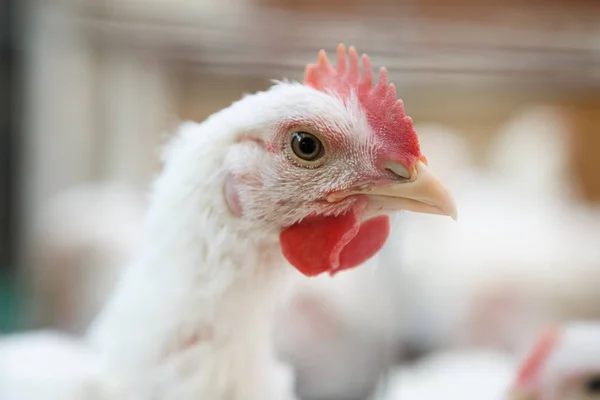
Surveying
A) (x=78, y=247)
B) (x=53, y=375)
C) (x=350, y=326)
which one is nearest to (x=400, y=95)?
(x=53, y=375)

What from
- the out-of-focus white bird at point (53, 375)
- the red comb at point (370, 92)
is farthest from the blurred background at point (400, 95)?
the out-of-focus white bird at point (53, 375)

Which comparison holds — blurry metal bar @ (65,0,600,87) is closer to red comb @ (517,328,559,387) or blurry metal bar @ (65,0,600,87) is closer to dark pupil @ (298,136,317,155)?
dark pupil @ (298,136,317,155)

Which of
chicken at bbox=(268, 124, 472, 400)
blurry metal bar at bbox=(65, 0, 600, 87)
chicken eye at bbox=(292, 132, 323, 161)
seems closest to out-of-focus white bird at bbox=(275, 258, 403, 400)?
chicken at bbox=(268, 124, 472, 400)

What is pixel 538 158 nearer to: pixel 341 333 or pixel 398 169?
pixel 341 333

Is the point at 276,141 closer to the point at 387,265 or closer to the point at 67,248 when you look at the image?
the point at 387,265

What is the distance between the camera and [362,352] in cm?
120

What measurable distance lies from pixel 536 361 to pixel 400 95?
453mm

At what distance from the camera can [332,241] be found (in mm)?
576

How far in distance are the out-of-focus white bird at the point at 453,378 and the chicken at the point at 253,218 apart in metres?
0.35

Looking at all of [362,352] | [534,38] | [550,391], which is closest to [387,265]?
[362,352]

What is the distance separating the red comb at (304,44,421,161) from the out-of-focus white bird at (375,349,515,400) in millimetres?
508

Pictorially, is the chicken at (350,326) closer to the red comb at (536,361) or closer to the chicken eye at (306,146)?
the red comb at (536,361)

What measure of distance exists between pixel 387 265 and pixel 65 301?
80cm

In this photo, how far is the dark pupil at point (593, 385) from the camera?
850 mm
